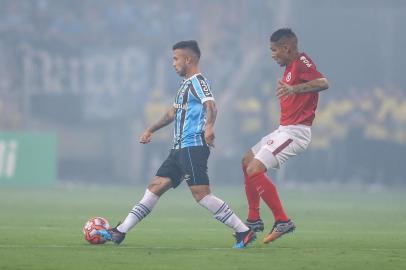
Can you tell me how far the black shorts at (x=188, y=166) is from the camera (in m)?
12.1

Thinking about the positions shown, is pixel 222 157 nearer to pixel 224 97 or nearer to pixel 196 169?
pixel 224 97

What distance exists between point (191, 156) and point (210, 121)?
0.51 m

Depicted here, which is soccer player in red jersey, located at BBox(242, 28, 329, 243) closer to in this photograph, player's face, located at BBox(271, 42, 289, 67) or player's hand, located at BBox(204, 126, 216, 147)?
player's face, located at BBox(271, 42, 289, 67)

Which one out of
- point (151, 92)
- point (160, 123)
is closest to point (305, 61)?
point (160, 123)

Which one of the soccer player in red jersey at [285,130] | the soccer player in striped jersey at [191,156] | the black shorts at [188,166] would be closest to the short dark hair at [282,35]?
the soccer player in red jersey at [285,130]

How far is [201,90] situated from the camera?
12.2 m

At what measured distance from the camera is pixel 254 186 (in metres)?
12.5

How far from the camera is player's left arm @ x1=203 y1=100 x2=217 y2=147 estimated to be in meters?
11.8

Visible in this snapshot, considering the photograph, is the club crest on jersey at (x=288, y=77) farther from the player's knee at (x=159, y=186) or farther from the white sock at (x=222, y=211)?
the player's knee at (x=159, y=186)

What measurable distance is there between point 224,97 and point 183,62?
744 inches

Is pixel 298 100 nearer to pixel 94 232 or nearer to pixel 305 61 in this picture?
pixel 305 61

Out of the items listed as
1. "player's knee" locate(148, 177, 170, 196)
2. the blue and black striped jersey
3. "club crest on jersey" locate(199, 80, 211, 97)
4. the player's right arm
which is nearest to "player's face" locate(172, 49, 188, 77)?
the blue and black striped jersey

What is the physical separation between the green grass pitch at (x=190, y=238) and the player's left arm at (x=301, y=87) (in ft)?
5.16

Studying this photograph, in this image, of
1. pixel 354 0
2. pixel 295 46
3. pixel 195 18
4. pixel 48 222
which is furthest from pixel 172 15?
pixel 295 46
